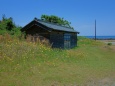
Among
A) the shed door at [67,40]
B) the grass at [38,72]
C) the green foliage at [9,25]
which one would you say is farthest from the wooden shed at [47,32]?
the grass at [38,72]

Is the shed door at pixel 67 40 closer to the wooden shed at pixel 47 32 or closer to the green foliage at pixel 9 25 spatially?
the wooden shed at pixel 47 32

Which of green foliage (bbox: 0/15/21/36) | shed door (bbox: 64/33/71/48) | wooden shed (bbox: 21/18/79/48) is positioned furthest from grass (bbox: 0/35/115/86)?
green foliage (bbox: 0/15/21/36)

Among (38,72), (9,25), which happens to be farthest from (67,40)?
(38,72)

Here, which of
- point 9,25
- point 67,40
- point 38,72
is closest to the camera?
point 38,72

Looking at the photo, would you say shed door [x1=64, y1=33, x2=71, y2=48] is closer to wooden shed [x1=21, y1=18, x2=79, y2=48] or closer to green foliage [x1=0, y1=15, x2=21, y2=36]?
wooden shed [x1=21, y1=18, x2=79, y2=48]

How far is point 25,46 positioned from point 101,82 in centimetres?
852

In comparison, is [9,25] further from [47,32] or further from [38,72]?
[38,72]

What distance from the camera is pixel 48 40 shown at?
2234 cm

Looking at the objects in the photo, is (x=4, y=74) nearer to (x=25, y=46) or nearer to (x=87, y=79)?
(x=87, y=79)

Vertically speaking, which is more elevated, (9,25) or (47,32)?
(9,25)

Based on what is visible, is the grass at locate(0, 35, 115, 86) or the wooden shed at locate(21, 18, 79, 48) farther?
the wooden shed at locate(21, 18, 79, 48)

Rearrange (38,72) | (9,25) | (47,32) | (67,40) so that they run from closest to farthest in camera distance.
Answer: (38,72) → (47,32) → (67,40) → (9,25)

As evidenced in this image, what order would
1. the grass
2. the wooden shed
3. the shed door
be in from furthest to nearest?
the shed door, the wooden shed, the grass

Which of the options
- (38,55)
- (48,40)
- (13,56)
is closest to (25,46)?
(38,55)
